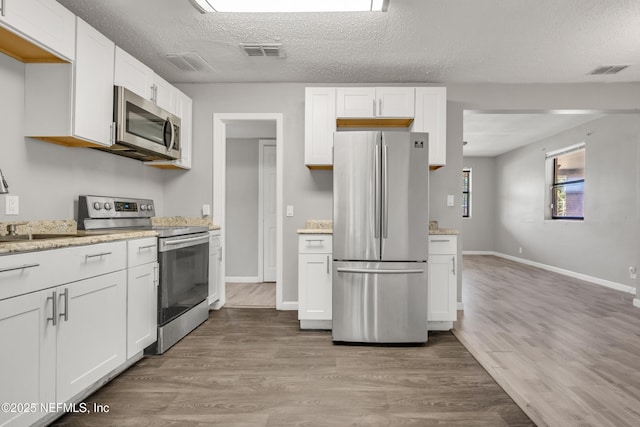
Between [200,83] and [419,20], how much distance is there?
Result: 2475mm

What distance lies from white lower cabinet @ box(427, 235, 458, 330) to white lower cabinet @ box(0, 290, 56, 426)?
8.89ft

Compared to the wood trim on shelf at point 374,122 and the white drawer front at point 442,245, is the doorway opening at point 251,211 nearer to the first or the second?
the wood trim on shelf at point 374,122

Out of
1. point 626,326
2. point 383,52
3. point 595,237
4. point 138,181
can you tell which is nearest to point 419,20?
point 383,52

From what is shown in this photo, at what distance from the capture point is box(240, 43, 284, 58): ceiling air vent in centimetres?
311

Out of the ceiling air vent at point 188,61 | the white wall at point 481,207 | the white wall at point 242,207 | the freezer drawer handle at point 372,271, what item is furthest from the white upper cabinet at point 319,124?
the white wall at point 481,207

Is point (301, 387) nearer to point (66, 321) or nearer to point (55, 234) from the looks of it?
point (66, 321)

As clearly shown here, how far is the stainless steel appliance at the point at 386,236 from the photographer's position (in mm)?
2928

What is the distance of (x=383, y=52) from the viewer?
323cm

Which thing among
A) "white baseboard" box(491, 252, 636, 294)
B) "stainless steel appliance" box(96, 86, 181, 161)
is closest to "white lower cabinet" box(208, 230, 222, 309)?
"stainless steel appliance" box(96, 86, 181, 161)

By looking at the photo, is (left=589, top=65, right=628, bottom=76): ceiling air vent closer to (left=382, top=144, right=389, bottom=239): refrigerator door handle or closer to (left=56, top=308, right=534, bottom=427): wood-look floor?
(left=382, top=144, right=389, bottom=239): refrigerator door handle

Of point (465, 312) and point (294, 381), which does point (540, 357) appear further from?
point (294, 381)

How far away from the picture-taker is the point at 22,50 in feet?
6.91

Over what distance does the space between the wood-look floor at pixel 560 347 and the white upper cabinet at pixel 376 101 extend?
2.18 meters

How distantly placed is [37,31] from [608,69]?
188 inches
